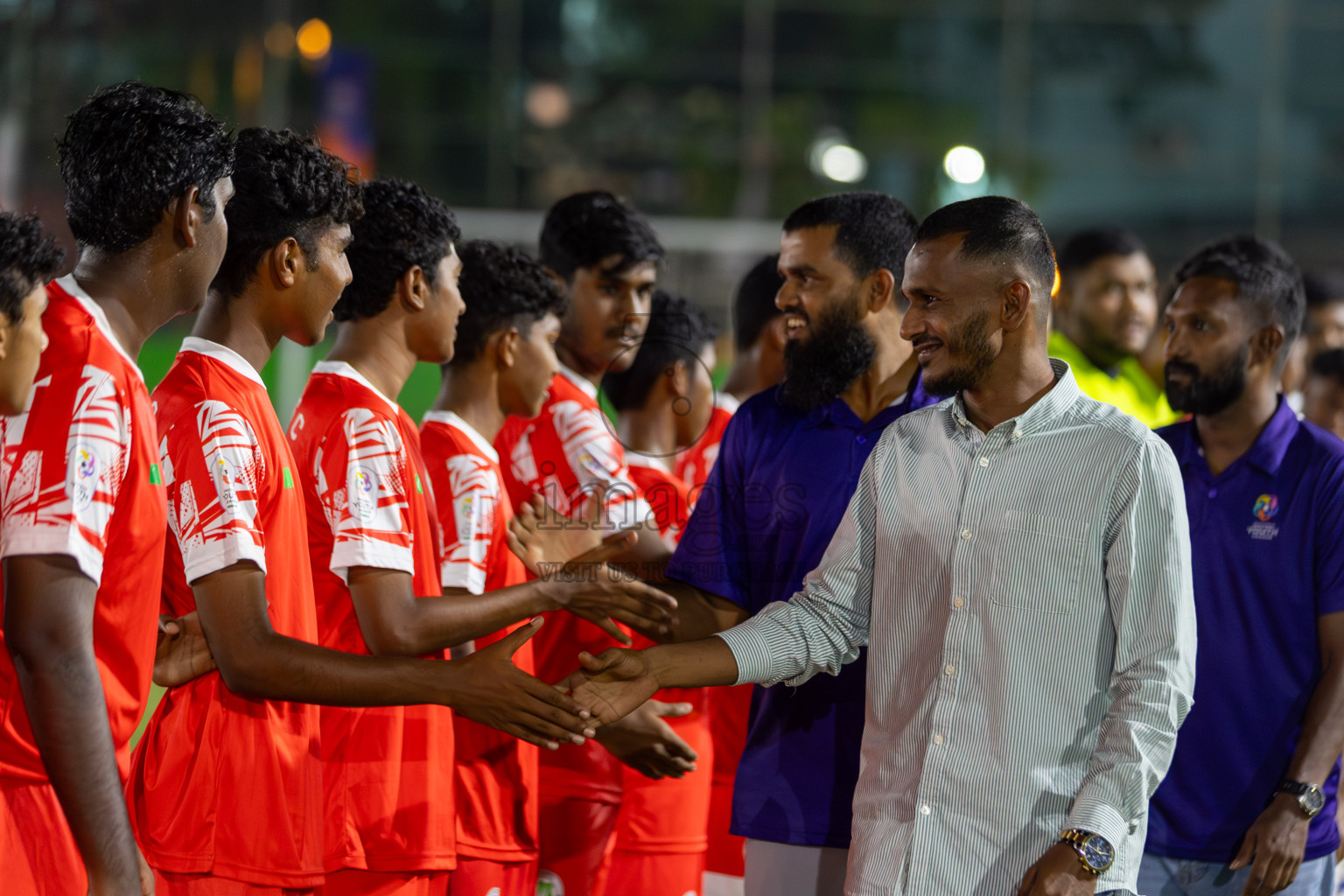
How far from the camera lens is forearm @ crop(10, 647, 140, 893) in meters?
1.95

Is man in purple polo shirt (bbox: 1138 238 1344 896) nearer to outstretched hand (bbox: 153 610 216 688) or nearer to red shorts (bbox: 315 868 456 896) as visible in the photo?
red shorts (bbox: 315 868 456 896)

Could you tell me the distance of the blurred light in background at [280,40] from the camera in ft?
56.2

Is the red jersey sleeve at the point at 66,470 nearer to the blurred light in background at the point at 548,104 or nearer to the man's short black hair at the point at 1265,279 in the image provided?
the man's short black hair at the point at 1265,279

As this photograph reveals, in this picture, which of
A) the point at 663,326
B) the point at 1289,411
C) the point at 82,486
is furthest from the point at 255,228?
the point at 1289,411

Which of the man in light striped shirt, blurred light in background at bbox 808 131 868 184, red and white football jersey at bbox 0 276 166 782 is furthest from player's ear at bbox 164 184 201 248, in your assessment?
blurred light in background at bbox 808 131 868 184

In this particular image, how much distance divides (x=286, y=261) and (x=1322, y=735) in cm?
283

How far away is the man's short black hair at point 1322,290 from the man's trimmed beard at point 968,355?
5.01m

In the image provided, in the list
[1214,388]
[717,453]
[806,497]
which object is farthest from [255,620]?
[1214,388]

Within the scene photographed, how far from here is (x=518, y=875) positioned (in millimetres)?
3545

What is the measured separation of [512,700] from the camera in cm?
285

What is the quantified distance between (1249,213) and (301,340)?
1844 centimetres

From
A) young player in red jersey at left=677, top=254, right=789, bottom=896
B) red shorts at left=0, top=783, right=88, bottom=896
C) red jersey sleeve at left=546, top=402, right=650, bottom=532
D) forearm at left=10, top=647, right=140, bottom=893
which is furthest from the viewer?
young player in red jersey at left=677, top=254, right=789, bottom=896

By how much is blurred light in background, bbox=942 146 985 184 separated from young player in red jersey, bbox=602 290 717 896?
43.4 ft

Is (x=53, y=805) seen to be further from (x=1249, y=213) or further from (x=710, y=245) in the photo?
(x=1249, y=213)
